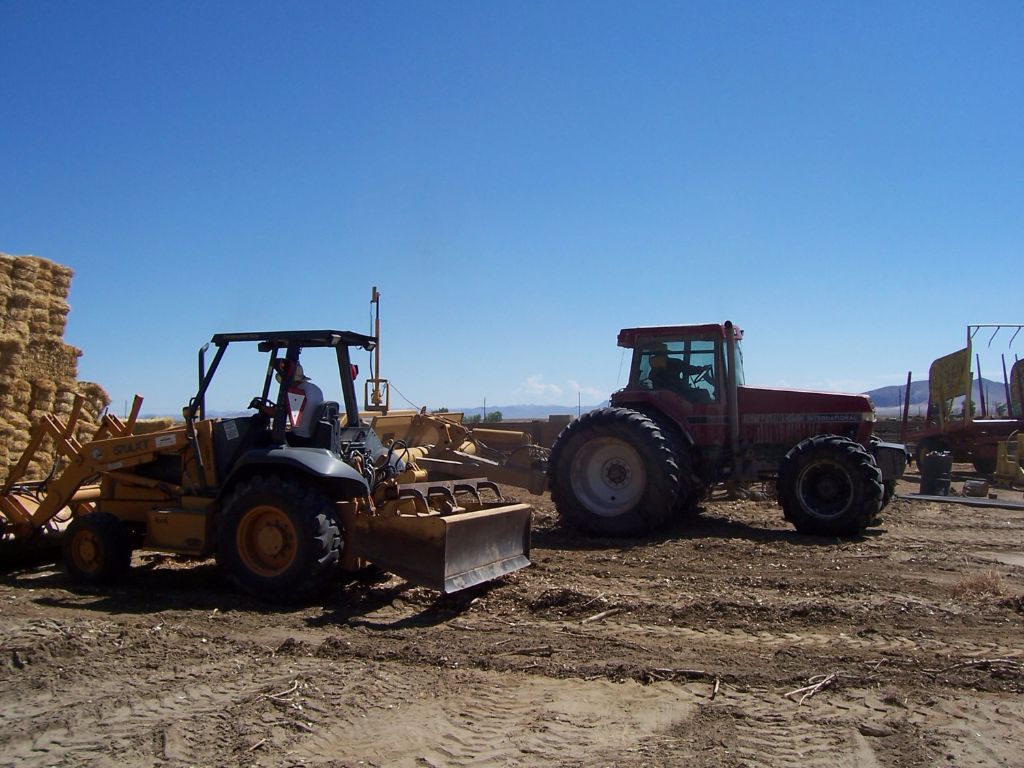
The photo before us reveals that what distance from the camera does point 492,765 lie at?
148 inches

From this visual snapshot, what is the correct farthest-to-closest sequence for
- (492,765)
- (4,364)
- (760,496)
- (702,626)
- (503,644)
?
(760,496)
(4,364)
(702,626)
(503,644)
(492,765)

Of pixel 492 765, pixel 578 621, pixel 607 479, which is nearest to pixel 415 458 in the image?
pixel 607 479

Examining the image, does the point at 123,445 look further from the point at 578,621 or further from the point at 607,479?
the point at 607,479

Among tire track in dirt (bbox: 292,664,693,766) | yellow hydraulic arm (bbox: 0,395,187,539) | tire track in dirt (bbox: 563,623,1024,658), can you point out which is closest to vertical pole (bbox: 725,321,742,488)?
tire track in dirt (bbox: 563,623,1024,658)

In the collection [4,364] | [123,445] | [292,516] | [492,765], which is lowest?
[492,765]

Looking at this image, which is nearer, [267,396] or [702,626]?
[702,626]

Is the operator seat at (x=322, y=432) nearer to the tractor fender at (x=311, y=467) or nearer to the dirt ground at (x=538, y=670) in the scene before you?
the tractor fender at (x=311, y=467)

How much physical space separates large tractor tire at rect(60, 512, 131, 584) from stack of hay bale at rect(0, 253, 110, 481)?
13.2 ft

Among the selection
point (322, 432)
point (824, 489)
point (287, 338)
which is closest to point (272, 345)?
point (287, 338)

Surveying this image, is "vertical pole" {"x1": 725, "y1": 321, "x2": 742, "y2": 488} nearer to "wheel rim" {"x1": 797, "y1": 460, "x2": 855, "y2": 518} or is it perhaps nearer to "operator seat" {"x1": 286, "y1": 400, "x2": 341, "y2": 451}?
"wheel rim" {"x1": 797, "y1": 460, "x2": 855, "y2": 518}

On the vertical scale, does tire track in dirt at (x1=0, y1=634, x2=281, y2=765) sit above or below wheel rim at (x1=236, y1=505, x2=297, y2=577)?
below

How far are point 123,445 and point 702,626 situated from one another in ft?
16.3

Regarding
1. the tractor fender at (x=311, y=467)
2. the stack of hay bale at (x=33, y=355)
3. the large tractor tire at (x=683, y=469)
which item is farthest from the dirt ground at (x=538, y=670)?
the stack of hay bale at (x=33, y=355)

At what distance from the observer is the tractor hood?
33.8 ft
